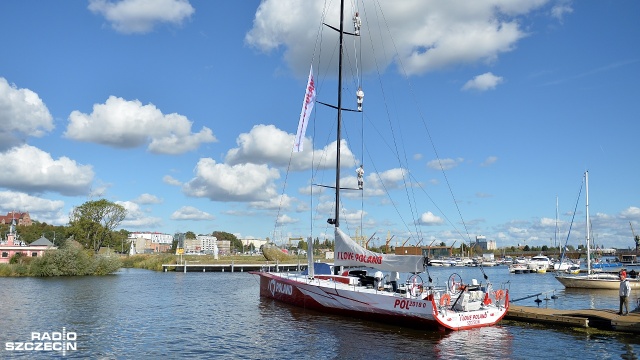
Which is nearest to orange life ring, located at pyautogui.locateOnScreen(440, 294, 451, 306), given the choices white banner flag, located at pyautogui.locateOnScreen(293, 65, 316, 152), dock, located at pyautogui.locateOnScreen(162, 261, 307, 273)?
white banner flag, located at pyautogui.locateOnScreen(293, 65, 316, 152)

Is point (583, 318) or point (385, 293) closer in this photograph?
point (583, 318)

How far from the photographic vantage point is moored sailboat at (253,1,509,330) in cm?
2394

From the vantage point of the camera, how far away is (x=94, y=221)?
109000 millimetres

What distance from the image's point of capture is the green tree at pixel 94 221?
108062 millimetres

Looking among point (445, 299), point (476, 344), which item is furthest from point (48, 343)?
point (476, 344)

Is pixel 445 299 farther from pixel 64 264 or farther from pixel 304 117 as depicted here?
pixel 64 264

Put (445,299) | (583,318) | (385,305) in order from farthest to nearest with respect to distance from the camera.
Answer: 1. (385,305)
2. (583,318)
3. (445,299)

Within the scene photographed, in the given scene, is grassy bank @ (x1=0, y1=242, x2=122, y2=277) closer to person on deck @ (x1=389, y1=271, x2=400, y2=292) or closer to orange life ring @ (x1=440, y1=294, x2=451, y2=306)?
person on deck @ (x1=389, y1=271, x2=400, y2=292)

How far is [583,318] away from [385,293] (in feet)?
30.8

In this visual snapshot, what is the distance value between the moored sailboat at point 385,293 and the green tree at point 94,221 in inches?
→ 3426

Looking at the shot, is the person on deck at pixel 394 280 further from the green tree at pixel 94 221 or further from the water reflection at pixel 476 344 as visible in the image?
the green tree at pixel 94 221

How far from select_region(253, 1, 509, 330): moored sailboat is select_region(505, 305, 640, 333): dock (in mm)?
1871

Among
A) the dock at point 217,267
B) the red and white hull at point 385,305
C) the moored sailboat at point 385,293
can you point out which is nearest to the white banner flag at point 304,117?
the moored sailboat at point 385,293

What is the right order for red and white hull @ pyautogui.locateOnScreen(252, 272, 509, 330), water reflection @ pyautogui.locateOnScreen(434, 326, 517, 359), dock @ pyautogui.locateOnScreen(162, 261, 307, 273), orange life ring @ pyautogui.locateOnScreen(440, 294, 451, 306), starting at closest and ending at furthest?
water reflection @ pyautogui.locateOnScreen(434, 326, 517, 359) → red and white hull @ pyautogui.locateOnScreen(252, 272, 509, 330) → orange life ring @ pyautogui.locateOnScreen(440, 294, 451, 306) → dock @ pyautogui.locateOnScreen(162, 261, 307, 273)
